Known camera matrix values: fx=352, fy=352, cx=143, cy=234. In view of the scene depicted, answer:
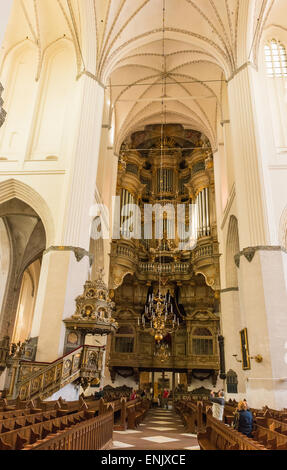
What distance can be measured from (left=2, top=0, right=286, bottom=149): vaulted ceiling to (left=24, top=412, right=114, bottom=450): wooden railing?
14085mm

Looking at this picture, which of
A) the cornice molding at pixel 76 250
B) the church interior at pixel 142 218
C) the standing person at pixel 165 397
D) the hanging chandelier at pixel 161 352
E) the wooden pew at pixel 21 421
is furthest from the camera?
the standing person at pixel 165 397

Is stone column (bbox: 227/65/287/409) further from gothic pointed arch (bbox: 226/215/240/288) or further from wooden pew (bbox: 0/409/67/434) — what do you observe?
wooden pew (bbox: 0/409/67/434)

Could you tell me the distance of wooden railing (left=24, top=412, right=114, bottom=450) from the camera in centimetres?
308

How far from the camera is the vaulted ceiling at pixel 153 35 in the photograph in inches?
595

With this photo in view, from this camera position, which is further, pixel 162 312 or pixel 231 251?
pixel 231 251

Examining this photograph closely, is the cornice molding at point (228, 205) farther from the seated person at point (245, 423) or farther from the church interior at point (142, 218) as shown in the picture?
the seated person at point (245, 423)

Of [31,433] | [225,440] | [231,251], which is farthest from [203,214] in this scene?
[31,433]

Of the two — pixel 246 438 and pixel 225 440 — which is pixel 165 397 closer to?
pixel 225 440

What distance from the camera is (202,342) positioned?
65.2 ft

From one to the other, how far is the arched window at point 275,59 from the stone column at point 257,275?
225cm

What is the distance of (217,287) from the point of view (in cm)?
1794

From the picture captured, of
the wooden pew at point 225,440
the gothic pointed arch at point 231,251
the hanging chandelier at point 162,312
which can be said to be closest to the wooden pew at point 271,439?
the wooden pew at point 225,440

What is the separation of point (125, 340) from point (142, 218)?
7605mm
